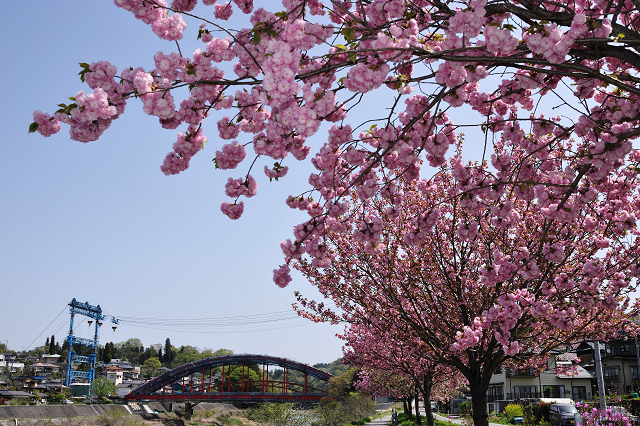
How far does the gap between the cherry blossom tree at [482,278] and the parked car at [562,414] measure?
18488mm

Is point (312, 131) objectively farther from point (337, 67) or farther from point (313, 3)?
point (313, 3)

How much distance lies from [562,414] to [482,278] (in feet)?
80.7

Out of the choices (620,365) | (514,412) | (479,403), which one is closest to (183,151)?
(479,403)

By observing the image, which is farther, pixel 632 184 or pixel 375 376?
pixel 375 376

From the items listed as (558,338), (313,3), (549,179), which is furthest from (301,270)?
(313,3)

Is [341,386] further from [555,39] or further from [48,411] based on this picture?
[555,39]

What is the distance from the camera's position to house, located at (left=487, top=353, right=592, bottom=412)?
52.2 metres

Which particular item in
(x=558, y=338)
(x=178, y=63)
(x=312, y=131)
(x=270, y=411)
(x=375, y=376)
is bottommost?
(x=270, y=411)

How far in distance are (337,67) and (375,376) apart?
1294 inches

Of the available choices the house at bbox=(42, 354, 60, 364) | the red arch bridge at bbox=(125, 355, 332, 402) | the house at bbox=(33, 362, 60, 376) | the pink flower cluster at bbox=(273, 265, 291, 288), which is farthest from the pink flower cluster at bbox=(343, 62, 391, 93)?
the house at bbox=(42, 354, 60, 364)

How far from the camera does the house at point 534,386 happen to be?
52250 mm

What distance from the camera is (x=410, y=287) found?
10.7 m

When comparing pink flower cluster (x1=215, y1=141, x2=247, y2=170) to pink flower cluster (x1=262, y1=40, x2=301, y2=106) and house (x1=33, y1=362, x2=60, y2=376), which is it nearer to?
pink flower cluster (x1=262, y1=40, x2=301, y2=106)

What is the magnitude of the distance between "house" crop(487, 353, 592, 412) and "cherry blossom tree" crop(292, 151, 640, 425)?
41.3 metres
